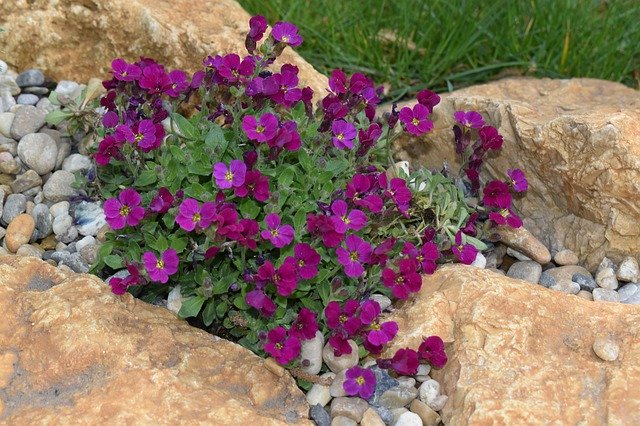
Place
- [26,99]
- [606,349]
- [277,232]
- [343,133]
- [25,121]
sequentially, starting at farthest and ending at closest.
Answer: [26,99], [25,121], [343,133], [277,232], [606,349]

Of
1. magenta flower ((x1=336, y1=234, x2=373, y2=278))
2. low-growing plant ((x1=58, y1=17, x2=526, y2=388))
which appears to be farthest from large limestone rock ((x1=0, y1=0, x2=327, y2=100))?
magenta flower ((x1=336, y1=234, x2=373, y2=278))

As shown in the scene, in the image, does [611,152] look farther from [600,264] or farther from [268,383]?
[268,383]

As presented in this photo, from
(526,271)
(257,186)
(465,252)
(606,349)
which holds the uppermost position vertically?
(257,186)

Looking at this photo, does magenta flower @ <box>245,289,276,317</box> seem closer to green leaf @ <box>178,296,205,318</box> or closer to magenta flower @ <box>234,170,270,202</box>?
green leaf @ <box>178,296,205,318</box>

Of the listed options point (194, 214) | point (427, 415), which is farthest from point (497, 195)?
point (194, 214)

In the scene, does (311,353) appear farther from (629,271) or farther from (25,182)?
(25,182)

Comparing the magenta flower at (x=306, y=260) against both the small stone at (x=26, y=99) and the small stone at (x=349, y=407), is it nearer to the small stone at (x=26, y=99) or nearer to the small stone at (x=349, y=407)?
the small stone at (x=349, y=407)
